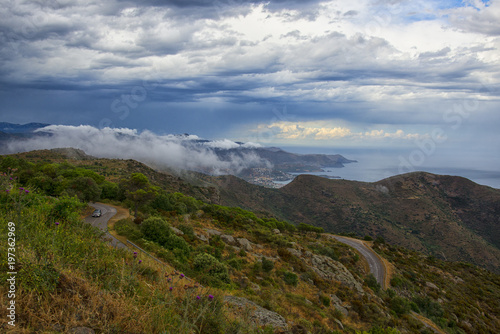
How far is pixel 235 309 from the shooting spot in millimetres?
7762

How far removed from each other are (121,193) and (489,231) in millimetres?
122338

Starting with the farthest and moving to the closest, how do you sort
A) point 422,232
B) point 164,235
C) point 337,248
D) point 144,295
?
point 422,232
point 337,248
point 164,235
point 144,295

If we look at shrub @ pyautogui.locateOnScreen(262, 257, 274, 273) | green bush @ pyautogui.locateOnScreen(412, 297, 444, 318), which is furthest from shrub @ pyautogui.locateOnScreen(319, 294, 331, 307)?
green bush @ pyautogui.locateOnScreen(412, 297, 444, 318)

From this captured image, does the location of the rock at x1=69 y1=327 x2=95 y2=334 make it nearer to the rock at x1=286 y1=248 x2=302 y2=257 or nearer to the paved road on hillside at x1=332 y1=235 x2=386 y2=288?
the rock at x1=286 y1=248 x2=302 y2=257

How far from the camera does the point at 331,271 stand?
23.8 meters

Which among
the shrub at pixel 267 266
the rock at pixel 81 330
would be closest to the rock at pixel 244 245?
the shrub at pixel 267 266

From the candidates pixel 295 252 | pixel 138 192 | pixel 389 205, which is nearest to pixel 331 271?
pixel 295 252

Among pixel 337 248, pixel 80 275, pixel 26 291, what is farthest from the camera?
pixel 337 248

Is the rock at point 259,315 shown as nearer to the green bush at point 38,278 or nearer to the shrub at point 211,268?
the shrub at point 211,268

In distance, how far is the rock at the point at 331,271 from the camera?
22641 millimetres

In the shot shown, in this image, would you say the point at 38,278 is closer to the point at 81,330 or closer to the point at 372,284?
the point at 81,330

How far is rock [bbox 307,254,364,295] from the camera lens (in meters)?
22.6

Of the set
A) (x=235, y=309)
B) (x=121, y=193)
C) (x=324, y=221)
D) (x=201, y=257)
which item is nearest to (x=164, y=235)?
(x=201, y=257)

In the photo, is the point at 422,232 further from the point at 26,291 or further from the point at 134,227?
the point at 26,291
